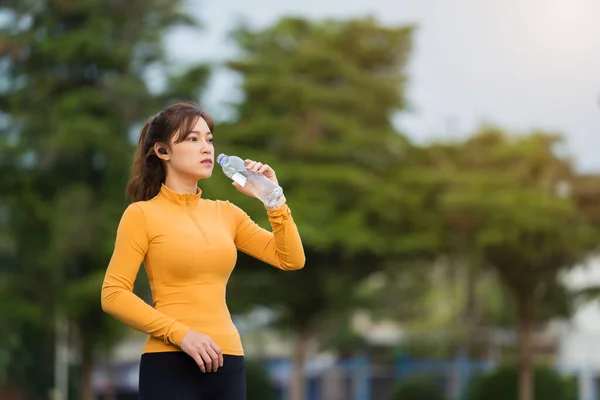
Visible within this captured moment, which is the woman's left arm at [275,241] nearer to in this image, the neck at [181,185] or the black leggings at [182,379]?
the neck at [181,185]

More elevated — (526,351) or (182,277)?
(526,351)

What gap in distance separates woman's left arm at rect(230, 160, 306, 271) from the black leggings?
331mm

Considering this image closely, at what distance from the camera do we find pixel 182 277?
10.2 feet

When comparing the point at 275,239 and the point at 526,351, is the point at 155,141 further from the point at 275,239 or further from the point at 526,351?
the point at 526,351

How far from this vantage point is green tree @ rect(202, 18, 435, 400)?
26.5 meters

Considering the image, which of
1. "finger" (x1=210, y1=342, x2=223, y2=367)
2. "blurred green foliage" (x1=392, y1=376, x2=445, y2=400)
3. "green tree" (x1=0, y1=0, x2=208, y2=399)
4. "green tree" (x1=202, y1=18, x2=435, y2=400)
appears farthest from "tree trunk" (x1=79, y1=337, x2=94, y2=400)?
"finger" (x1=210, y1=342, x2=223, y2=367)

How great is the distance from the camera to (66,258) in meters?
23.9

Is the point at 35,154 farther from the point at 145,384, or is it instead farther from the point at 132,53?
the point at 145,384

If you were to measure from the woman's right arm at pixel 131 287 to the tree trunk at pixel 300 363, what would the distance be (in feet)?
85.4

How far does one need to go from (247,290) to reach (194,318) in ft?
82.5

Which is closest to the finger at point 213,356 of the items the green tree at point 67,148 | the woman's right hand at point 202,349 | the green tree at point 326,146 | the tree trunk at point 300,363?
the woman's right hand at point 202,349

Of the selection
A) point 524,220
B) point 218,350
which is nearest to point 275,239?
point 218,350

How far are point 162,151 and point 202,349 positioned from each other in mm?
596

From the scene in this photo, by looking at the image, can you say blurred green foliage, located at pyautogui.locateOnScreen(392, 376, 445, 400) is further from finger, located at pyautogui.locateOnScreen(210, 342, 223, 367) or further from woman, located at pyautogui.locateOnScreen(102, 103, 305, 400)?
finger, located at pyautogui.locateOnScreen(210, 342, 223, 367)
